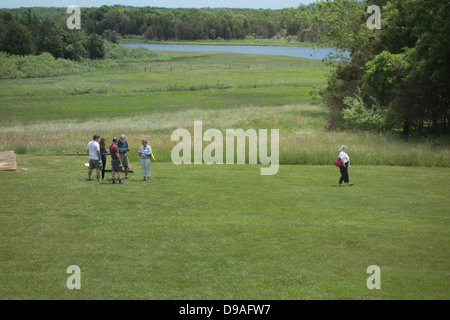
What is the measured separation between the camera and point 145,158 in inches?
995

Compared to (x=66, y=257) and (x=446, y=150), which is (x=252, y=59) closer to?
(x=446, y=150)

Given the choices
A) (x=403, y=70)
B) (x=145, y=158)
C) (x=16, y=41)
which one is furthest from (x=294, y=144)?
(x=16, y=41)

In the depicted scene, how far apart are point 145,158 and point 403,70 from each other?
25.4 m

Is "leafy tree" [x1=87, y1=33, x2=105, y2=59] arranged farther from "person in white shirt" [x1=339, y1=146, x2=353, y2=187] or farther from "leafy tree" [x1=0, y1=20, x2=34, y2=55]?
"person in white shirt" [x1=339, y1=146, x2=353, y2=187]

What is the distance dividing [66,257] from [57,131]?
34995 millimetres

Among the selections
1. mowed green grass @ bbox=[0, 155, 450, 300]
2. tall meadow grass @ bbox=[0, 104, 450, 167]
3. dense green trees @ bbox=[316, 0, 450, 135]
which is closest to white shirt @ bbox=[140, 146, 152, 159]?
mowed green grass @ bbox=[0, 155, 450, 300]

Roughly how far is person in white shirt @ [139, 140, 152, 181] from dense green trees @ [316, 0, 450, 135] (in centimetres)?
2273

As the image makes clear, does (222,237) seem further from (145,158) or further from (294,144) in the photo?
(294,144)

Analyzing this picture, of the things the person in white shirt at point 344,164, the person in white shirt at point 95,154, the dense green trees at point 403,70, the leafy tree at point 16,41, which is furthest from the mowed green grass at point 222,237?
the leafy tree at point 16,41

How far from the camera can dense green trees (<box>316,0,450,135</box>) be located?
39.1m

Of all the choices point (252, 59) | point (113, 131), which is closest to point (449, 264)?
point (113, 131)

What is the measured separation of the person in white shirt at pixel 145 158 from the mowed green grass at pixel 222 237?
1.57ft

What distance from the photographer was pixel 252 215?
19.9m

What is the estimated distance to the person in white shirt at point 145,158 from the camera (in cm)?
2481
